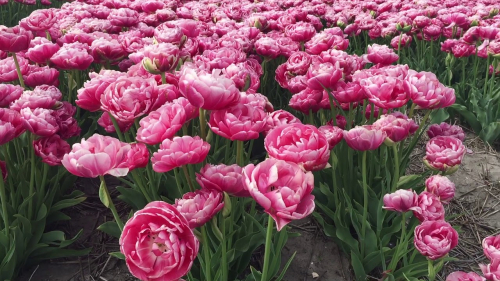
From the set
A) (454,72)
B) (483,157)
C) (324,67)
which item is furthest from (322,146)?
(454,72)

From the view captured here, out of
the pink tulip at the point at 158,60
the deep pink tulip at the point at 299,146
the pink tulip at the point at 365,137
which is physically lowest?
the pink tulip at the point at 365,137

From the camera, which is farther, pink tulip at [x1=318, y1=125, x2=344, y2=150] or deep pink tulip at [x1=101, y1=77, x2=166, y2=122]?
pink tulip at [x1=318, y1=125, x2=344, y2=150]

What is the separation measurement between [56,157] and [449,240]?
4.55ft

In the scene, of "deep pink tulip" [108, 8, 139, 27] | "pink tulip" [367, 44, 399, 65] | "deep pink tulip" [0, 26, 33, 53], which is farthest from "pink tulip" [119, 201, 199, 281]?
"deep pink tulip" [108, 8, 139, 27]

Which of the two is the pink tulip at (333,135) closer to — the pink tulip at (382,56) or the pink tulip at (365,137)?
the pink tulip at (365,137)

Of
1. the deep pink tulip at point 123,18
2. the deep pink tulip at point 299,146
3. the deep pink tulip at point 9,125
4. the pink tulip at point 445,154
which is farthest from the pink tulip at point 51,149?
the pink tulip at point 445,154

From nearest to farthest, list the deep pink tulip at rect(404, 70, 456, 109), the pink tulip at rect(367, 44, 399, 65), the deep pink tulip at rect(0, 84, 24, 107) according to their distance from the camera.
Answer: the deep pink tulip at rect(404, 70, 456, 109) < the deep pink tulip at rect(0, 84, 24, 107) < the pink tulip at rect(367, 44, 399, 65)

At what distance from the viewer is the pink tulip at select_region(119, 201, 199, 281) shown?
83cm

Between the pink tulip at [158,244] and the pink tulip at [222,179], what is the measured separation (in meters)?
0.20

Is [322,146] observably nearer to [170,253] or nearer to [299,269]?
A: [170,253]

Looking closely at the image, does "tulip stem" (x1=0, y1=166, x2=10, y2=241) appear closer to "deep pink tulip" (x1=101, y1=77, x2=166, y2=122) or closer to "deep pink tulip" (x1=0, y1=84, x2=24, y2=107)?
"deep pink tulip" (x1=0, y1=84, x2=24, y2=107)

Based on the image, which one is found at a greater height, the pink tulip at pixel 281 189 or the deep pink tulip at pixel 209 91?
the deep pink tulip at pixel 209 91

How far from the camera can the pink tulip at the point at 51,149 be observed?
151 centimetres

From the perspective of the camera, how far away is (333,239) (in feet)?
6.25
